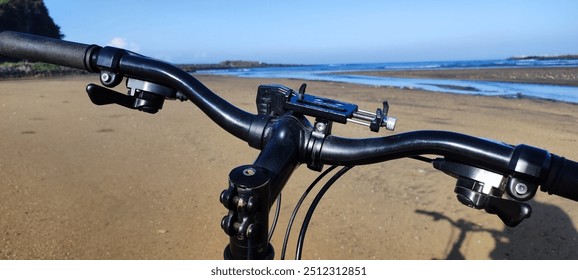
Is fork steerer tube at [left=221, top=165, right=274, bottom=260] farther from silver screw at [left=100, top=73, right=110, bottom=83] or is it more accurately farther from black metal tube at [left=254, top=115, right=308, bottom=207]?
silver screw at [left=100, top=73, right=110, bottom=83]

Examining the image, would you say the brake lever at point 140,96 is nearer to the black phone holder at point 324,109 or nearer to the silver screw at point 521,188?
the black phone holder at point 324,109

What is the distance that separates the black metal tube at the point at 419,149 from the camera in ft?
3.34

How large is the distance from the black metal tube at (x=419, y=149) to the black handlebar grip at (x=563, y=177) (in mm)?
109

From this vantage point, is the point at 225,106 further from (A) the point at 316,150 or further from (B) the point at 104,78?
(B) the point at 104,78

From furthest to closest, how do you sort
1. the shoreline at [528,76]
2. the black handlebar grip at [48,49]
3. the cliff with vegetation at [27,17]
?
the cliff with vegetation at [27,17]
the shoreline at [528,76]
the black handlebar grip at [48,49]

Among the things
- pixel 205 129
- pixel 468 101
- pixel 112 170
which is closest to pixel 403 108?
pixel 468 101

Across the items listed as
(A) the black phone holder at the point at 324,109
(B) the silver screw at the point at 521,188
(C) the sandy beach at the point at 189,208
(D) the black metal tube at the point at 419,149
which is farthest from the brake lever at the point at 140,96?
(C) the sandy beach at the point at 189,208

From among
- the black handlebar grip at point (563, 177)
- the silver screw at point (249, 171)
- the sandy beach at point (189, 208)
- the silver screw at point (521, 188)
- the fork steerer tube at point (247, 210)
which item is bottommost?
the sandy beach at point (189, 208)

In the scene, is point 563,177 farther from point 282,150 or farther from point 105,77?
point 105,77

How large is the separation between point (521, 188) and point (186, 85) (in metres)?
1.13

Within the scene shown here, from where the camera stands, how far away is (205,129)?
9.47 meters

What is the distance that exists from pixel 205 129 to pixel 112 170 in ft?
11.3

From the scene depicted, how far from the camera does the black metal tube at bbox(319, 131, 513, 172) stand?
1.02m

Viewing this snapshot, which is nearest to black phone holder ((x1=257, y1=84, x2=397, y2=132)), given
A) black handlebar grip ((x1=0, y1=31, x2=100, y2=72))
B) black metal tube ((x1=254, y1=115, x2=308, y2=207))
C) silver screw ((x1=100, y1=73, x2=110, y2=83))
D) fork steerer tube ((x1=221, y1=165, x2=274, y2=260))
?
black metal tube ((x1=254, y1=115, x2=308, y2=207))
